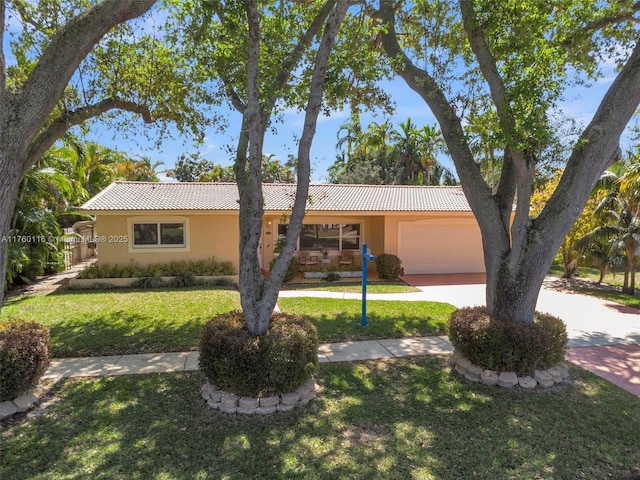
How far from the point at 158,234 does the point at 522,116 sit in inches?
522

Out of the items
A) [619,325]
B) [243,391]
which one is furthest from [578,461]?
[619,325]

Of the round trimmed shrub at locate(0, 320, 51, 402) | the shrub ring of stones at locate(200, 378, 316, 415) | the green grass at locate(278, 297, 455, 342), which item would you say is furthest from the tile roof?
the round trimmed shrub at locate(0, 320, 51, 402)

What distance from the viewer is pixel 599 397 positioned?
5559 millimetres

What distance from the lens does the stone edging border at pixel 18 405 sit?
4836 mm

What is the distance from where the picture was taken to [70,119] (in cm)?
728

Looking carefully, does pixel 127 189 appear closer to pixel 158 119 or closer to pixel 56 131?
pixel 158 119

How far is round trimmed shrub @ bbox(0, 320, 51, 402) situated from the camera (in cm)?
482

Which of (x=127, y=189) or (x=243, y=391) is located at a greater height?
(x=127, y=189)

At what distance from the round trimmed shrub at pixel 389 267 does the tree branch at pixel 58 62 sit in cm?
1263

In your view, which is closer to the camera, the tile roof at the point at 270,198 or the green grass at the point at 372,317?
the green grass at the point at 372,317

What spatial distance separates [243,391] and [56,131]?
5.71 m

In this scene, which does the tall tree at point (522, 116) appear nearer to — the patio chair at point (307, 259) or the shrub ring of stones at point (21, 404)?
the shrub ring of stones at point (21, 404)

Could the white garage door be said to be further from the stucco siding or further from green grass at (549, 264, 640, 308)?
the stucco siding

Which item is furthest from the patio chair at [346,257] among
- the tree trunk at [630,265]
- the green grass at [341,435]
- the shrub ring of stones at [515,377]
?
the green grass at [341,435]
